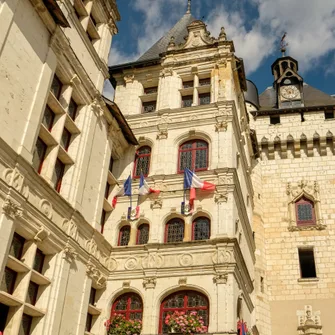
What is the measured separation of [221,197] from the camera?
18953mm

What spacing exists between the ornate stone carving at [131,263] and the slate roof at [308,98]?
2017 centimetres

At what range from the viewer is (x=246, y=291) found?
20.3 meters

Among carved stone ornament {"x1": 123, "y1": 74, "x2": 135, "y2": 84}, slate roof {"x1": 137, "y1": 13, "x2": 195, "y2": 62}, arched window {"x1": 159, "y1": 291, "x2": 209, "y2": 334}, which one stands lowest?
arched window {"x1": 159, "y1": 291, "x2": 209, "y2": 334}

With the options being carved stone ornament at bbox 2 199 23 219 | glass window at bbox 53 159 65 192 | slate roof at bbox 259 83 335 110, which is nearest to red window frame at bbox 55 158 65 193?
glass window at bbox 53 159 65 192

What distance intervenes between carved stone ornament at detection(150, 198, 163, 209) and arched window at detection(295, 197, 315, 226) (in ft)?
37.4

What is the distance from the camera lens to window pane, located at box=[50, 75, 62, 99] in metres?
16.5

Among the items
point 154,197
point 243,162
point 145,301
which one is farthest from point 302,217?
point 145,301

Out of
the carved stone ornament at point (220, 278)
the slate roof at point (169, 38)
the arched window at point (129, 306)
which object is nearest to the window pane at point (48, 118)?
the arched window at point (129, 306)

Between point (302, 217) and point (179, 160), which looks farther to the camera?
point (302, 217)

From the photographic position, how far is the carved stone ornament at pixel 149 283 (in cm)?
1765

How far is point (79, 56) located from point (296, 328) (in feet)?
58.2

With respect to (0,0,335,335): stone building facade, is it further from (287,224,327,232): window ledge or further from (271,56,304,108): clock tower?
(271,56,304,108): clock tower

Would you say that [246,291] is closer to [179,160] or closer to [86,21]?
[179,160]

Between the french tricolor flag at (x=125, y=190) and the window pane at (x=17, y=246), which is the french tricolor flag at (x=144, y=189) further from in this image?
the window pane at (x=17, y=246)
